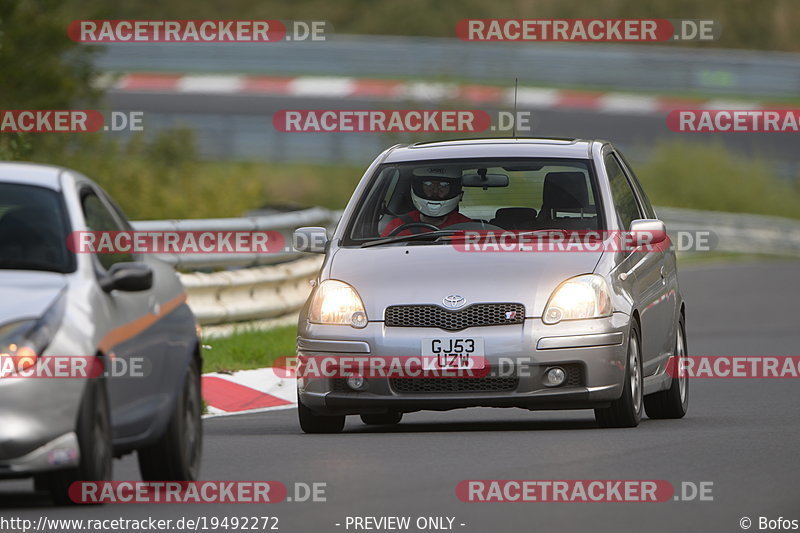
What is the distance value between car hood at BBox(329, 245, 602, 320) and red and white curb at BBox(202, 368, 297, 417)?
7.57 ft

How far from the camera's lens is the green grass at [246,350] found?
16094 millimetres

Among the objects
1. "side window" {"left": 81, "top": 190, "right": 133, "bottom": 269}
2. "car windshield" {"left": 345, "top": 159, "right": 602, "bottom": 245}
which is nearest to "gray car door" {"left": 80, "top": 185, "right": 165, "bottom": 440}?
"side window" {"left": 81, "top": 190, "right": 133, "bottom": 269}

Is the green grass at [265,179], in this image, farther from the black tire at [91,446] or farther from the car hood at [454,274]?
the black tire at [91,446]

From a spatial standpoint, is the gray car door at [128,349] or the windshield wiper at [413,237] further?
the windshield wiper at [413,237]

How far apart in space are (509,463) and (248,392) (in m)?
4.86

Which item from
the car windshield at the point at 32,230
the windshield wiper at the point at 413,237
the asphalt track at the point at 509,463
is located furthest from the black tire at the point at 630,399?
the car windshield at the point at 32,230

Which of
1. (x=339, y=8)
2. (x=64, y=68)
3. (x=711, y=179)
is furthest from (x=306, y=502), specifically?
(x=339, y=8)

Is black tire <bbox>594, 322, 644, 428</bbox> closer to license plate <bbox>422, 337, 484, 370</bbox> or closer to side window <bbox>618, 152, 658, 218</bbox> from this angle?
license plate <bbox>422, 337, 484, 370</bbox>

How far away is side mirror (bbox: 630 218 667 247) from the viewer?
42.1 ft

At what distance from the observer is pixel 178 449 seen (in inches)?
383

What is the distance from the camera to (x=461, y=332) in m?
12.1

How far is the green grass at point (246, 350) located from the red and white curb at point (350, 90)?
98.3ft

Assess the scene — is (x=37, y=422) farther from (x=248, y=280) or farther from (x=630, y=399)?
(x=248, y=280)

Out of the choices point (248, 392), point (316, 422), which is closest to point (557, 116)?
point (248, 392)
